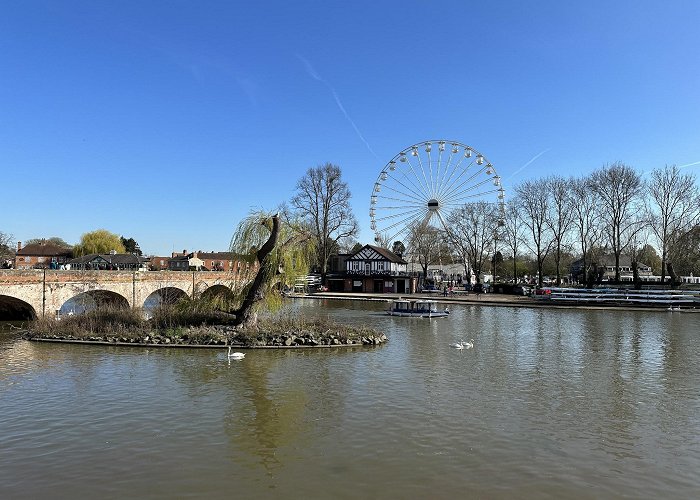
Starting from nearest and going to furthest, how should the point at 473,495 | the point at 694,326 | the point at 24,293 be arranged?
1. the point at 473,495
2. the point at 24,293
3. the point at 694,326

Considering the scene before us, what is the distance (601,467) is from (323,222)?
201 feet

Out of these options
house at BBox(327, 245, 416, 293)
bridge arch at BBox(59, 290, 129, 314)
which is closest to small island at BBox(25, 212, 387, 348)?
bridge arch at BBox(59, 290, 129, 314)

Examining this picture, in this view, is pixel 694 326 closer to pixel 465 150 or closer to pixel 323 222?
pixel 465 150

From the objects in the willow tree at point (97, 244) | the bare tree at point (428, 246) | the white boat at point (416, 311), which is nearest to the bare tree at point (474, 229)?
the bare tree at point (428, 246)

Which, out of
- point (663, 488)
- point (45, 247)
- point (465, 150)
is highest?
point (465, 150)

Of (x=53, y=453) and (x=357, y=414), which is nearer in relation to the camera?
(x=53, y=453)

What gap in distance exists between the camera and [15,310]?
32000 millimetres

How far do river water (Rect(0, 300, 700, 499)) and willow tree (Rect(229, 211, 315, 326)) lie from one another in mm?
3582

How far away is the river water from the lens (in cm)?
844

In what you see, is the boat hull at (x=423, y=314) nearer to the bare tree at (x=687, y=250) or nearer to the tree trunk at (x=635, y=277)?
the bare tree at (x=687, y=250)

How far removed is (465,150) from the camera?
4766 centimetres

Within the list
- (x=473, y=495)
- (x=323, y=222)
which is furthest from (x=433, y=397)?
(x=323, y=222)

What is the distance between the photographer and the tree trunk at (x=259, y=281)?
2330cm

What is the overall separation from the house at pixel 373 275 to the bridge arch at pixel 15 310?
44.0 metres
